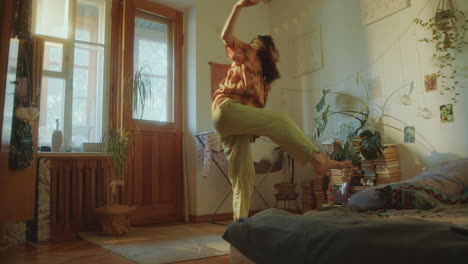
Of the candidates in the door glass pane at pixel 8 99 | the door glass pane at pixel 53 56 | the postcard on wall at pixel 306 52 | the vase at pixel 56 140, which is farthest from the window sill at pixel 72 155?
the postcard on wall at pixel 306 52

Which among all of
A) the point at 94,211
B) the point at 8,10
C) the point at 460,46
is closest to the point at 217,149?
the point at 94,211

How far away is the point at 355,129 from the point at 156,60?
271 centimetres

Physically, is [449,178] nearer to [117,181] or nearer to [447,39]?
[447,39]

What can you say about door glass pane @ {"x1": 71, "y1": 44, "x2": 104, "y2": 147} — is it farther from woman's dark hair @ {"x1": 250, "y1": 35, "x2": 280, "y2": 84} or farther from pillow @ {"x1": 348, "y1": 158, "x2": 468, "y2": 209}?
pillow @ {"x1": 348, "y1": 158, "x2": 468, "y2": 209}

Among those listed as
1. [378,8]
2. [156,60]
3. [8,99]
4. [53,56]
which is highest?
[378,8]

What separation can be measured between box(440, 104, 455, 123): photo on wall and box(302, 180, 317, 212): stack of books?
5.38 feet

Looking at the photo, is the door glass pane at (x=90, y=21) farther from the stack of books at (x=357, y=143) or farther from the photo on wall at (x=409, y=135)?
the photo on wall at (x=409, y=135)

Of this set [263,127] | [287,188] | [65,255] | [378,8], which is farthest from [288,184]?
[263,127]

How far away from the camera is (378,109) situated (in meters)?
3.78

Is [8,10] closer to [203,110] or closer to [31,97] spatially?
[31,97]

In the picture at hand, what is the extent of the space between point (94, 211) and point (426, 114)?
3343 mm

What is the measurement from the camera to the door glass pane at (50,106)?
3.74 m

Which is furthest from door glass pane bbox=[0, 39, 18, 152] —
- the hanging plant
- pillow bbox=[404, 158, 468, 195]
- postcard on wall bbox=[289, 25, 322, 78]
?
postcard on wall bbox=[289, 25, 322, 78]

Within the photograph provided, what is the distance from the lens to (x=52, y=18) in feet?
13.1
